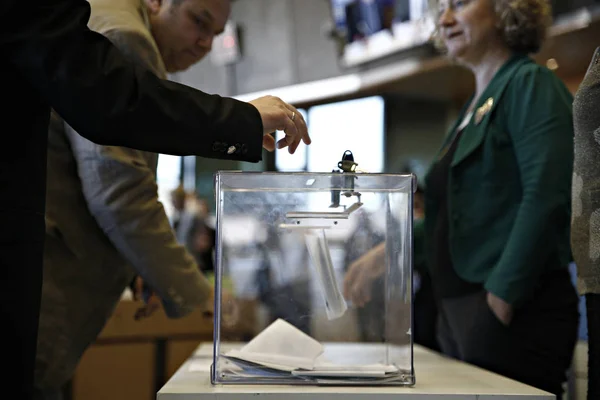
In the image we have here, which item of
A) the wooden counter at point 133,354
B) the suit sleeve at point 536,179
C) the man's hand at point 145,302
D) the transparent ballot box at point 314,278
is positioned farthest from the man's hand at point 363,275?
the wooden counter at point 133,354

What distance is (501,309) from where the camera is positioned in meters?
1.51

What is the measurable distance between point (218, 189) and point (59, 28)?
350 mm

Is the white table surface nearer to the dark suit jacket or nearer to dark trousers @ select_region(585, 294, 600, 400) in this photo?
dark trousers @ select_region(585, 294, 600, 400)

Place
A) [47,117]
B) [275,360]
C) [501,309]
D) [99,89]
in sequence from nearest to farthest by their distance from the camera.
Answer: [99,89] → [47,117] → [275,360] → [501,309]

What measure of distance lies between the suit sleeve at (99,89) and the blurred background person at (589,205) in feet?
1.72

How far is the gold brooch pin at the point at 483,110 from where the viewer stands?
166 cm

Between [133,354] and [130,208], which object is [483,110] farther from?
[133,354]

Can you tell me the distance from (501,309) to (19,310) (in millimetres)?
959

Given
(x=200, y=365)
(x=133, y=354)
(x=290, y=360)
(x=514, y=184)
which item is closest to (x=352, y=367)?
(x=290, y=360)

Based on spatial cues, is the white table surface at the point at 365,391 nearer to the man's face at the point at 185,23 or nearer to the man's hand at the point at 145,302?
the man's hand at the point at 145,302

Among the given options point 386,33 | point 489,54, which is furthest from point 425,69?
point 489,54

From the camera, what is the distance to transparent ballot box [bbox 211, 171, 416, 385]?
45.3 inches

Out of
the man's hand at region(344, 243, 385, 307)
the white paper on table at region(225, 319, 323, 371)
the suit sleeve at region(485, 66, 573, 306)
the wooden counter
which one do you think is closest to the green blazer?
the suit sleeve at region(485, 66, 573, 306)

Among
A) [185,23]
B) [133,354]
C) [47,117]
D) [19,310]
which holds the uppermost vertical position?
[185,23]
